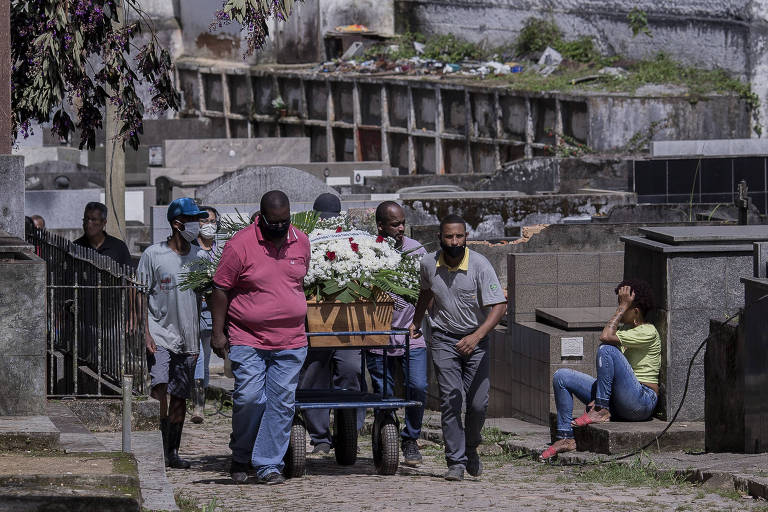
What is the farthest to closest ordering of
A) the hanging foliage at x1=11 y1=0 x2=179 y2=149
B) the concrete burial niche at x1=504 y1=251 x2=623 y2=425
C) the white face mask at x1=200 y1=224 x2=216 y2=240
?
1. the hanging foliage at x1=11 y1=0 x2=179 y2=149
2. the white face mask at x1=200 y1=224 x2=216 y2=240
3. the concrete burial niche at x1=504 y1=251 x2=623 y2=425

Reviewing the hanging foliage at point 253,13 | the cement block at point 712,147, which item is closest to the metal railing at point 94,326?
the hanging foliage at point 253,13

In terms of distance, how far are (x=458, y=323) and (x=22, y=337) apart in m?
2.70

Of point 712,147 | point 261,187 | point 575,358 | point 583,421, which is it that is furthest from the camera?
point 712,147

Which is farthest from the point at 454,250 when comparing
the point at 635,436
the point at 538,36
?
the point at 538,36

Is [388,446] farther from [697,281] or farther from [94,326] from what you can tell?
[94,326]

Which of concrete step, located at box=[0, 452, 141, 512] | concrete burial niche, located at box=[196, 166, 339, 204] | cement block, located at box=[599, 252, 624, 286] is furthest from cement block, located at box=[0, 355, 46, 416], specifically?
concrete burial niche, located at box=[196, 166, 339, 204]

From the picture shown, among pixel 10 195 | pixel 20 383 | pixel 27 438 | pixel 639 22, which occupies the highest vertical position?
pixel 639 22

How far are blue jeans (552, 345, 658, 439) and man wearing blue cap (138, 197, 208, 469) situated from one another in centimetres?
259

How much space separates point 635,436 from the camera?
389 inches

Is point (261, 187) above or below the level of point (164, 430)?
above

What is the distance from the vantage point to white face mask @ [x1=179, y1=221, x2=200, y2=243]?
10180 millimetres

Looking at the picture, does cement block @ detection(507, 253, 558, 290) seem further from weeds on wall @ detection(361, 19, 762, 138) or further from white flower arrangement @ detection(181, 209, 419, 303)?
weeds on wall @ detection(361, 19, 762, 138)

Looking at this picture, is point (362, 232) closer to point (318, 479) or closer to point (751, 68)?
point (318, 479)

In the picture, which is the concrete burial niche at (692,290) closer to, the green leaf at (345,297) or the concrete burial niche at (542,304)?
the concrete burial niche at (542,304)
